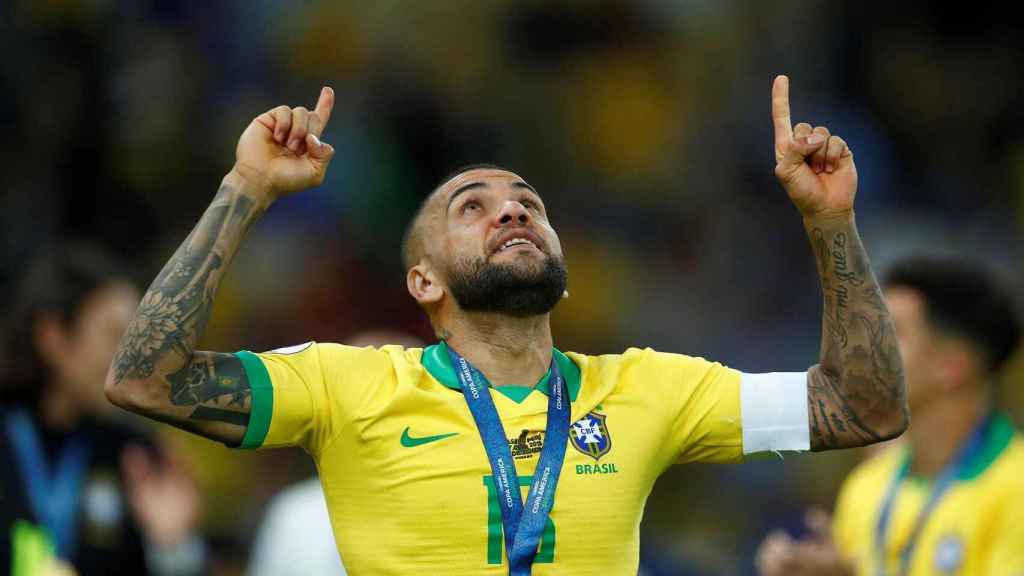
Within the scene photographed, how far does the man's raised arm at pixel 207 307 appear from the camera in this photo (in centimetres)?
417

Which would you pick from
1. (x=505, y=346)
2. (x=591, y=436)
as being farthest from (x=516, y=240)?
(x=591, y=436)

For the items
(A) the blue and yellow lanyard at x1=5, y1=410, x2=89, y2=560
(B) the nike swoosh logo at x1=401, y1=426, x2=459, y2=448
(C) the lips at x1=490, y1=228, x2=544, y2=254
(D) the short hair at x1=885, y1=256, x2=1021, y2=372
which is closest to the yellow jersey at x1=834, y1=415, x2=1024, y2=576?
(D) the short hair at x1=885, y1=256, x2=1021, y2=372

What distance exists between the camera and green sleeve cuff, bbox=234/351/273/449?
4262 mm

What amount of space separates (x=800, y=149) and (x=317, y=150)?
1389 mm

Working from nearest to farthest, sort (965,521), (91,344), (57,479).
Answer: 1. (965,521)
2. (91,344)
3. (57,479)

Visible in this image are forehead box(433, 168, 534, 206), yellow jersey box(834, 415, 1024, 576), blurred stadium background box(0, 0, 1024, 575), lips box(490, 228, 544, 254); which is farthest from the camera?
blurred stadium background box(0, 0, 1024, 575)

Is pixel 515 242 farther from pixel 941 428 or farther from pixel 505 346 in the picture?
pixel 941 428

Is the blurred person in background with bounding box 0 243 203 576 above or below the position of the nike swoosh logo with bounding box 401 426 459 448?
below

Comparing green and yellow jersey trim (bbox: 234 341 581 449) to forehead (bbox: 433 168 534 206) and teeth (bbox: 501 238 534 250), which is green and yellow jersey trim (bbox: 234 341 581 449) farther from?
forehead (bbox: 433 168 534 206)

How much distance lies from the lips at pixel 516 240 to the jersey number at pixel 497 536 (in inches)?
31.1

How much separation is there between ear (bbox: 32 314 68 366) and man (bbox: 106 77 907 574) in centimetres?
312

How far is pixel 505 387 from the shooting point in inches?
181

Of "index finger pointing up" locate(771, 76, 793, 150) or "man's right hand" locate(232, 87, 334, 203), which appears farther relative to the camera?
"index finger pointing up" locate(771, 76, 793, 150)

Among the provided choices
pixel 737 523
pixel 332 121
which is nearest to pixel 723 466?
pixel 737 523
